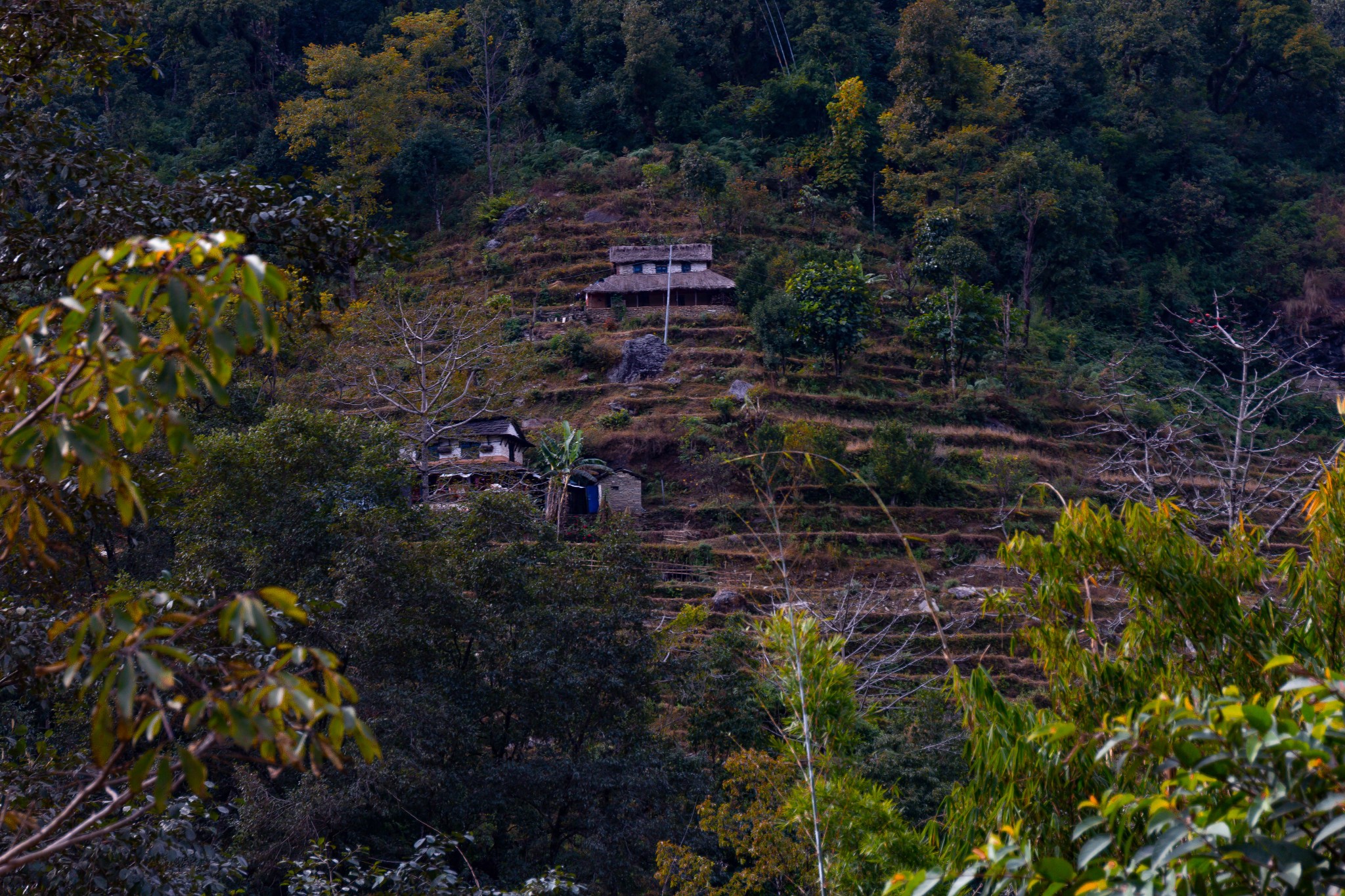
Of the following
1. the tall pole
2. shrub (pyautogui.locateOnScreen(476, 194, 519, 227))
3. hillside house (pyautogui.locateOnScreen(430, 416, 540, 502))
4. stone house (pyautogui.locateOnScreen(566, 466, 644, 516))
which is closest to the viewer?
hillside house (pyautogui.locateOnScreen(430, 416, 540, 502))

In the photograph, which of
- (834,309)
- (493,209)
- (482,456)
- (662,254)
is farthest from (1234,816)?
(493,209)

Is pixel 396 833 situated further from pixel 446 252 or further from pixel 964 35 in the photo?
pixel 964 35

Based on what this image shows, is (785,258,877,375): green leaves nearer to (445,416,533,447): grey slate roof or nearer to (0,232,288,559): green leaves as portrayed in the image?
(445,416,533,447): grey slate roof

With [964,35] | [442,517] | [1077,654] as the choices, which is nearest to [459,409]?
[442,517]

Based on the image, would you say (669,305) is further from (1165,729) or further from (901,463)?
(1165,729)

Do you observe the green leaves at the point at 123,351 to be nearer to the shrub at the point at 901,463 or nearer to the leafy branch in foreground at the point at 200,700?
the leafy branch in foreground at the point at 200,700

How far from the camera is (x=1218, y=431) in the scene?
10023 mm

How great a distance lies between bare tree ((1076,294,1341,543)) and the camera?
9.26 m

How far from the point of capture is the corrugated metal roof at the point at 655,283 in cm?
3325

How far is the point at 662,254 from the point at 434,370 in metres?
10.1

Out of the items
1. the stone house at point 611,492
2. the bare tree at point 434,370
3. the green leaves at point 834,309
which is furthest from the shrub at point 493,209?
the stone house at point 611,492

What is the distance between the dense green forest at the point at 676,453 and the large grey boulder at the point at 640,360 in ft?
0.86

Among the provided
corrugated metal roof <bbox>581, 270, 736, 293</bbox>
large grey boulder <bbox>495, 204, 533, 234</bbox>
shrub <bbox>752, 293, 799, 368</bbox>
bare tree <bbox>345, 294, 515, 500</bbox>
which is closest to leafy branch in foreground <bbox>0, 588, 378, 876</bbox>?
bare tree <bbox>345, 294, 515, 500</bbox>

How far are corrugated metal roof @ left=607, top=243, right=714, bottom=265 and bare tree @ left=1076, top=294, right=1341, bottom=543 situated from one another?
1323 cm
